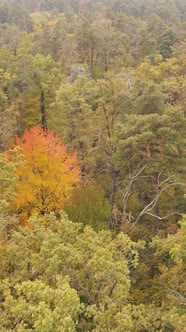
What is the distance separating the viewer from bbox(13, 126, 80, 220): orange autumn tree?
Answer: 80.6ft

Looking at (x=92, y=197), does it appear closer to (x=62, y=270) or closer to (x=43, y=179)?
(x=43, y=179)

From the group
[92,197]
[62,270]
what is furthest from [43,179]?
[62,270]

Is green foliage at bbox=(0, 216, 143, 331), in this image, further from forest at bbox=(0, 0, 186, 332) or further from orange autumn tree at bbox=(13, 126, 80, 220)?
orange autumn tree at bbox=(13, 126, 80, 220)

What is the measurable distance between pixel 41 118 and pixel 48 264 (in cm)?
2706

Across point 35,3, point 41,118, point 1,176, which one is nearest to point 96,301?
point 1,176

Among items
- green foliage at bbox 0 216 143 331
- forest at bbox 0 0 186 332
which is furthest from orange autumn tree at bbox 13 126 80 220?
green foliage at bbox 0 216 143 331

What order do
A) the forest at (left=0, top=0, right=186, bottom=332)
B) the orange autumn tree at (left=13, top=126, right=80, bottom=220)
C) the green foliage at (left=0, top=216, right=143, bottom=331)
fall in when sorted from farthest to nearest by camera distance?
the orange autumn tree at (left=13, top=126, right=80, bottom=220) → the forest at (left=0, top=0, right=186, bottom=332) → the green foliage at (left=0, top=216, right=143, bottom=331)

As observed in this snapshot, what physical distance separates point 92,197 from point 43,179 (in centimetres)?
540

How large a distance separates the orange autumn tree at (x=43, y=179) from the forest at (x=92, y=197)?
0.07m

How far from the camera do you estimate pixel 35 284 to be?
12.1 metres

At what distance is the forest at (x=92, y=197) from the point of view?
1401 cm

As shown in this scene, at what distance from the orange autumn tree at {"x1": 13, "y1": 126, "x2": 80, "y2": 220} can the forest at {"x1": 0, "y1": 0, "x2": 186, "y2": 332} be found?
7cm

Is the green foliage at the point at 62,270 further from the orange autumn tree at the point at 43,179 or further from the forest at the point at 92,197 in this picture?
the orange autumn tree at the point at 43,179

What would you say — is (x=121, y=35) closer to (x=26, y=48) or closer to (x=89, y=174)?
(x=26, y=48)
